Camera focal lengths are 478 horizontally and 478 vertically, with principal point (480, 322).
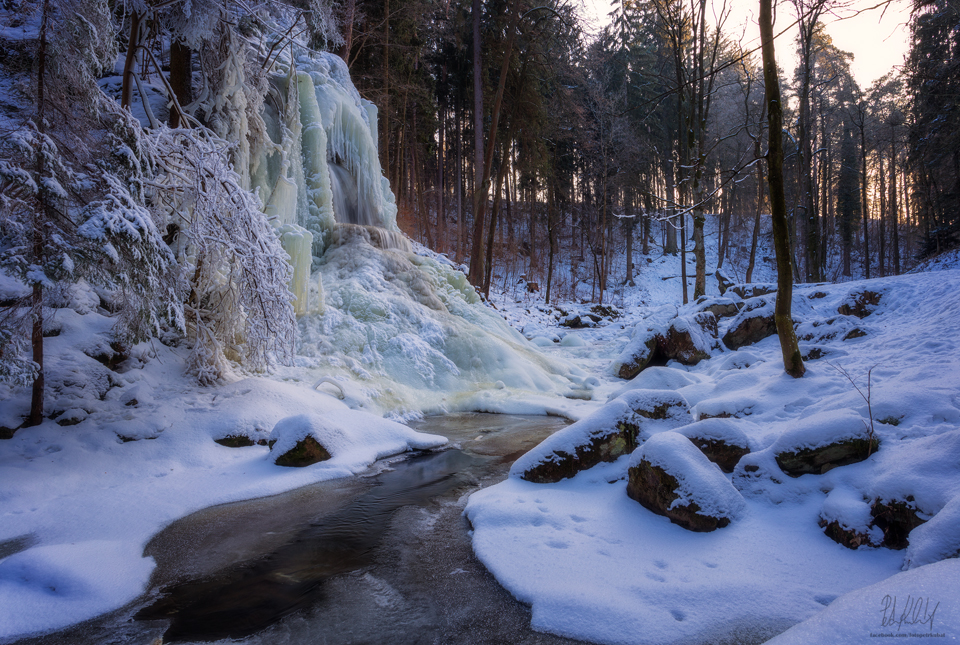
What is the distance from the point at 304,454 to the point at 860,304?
30.5 ft

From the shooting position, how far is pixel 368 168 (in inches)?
489

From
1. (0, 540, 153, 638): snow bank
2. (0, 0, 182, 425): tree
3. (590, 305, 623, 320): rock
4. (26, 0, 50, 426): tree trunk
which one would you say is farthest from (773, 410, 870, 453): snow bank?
(590, 305, 623, 320): rock

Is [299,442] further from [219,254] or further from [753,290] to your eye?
[753,290]

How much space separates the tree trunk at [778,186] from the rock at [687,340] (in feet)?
14.5

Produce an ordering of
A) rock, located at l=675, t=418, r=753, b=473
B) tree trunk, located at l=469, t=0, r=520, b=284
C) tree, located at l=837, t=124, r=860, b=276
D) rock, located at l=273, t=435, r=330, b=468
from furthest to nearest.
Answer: tree, located at l=837, t=124, r=860, b=276
tree trunk, located at l=469, t=0, r=520, b=284
rock, located at l=273, t=435, r=330, b=468
rock, located at l=675, t=418, r=753, b=473

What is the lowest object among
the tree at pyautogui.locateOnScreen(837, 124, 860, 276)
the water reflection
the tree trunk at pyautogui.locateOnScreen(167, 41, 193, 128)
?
the water reflection

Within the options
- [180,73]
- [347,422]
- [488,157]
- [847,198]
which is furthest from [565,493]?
[847,198]

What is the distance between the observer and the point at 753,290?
12047 mm

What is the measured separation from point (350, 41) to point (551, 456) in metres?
14.1

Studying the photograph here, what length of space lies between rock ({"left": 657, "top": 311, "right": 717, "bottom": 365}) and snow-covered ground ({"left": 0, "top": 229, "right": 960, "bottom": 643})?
2471 millimetres

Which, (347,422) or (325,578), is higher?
(347,422)

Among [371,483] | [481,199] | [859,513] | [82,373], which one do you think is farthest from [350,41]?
[859,513]

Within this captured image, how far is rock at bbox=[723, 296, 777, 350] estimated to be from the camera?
9.59 m
